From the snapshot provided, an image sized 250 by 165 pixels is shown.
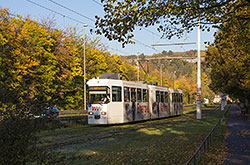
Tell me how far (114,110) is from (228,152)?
40.4 feet

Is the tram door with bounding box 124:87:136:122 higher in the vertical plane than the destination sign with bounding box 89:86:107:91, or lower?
lower

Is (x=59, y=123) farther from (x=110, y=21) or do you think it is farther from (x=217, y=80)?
(x=217, y=80)

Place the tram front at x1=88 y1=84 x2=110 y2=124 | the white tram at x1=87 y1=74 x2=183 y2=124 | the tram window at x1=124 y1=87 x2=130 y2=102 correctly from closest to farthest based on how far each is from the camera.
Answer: the tram front at x1=88 y1=84 x2=110 y2=124 < the white tram at x1=87 y1=74 x2=183 y2=124 < the tram window at x1=124 y1=87 x2=130 y2=102

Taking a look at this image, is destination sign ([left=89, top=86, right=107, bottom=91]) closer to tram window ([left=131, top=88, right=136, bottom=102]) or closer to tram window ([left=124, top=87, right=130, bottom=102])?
tram window ([left=124, top=87, right=130, bottom=102])

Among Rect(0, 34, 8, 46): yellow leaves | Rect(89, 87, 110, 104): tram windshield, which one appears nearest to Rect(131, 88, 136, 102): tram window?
Rect(89, 87, 110, 104): tram windshield

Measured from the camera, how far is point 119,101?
24.5m

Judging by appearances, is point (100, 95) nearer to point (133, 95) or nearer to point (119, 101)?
point (119, 101)

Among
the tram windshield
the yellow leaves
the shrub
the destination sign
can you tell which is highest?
the yellow leaves

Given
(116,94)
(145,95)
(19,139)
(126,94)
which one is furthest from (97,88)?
(19,139)

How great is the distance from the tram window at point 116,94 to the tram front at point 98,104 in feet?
1.55

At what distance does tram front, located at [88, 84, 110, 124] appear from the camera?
23547 millimetres

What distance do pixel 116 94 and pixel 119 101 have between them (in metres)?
0.57

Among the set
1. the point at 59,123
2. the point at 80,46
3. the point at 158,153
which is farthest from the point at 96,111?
the point at 80,46

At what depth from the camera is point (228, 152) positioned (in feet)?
41.6
